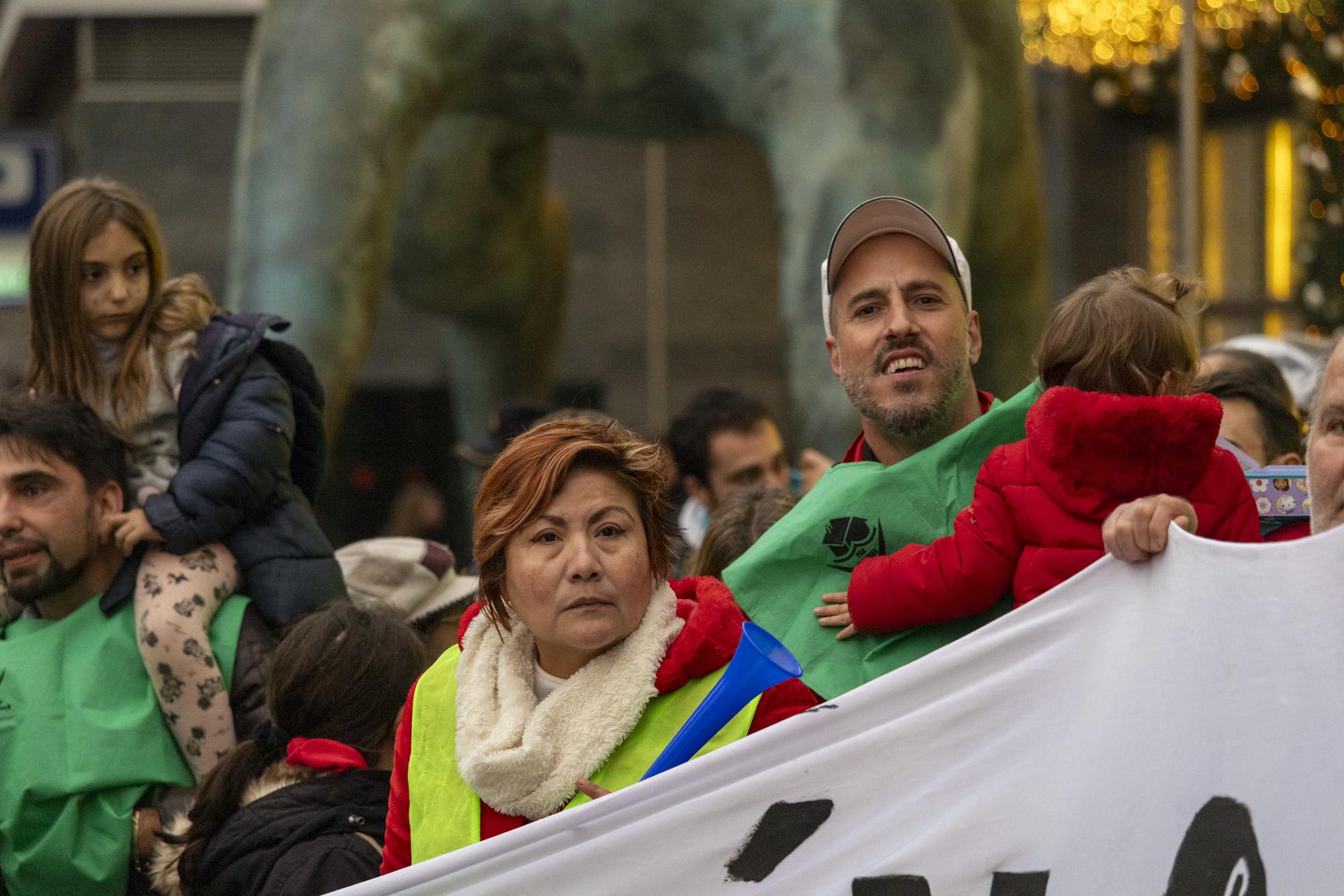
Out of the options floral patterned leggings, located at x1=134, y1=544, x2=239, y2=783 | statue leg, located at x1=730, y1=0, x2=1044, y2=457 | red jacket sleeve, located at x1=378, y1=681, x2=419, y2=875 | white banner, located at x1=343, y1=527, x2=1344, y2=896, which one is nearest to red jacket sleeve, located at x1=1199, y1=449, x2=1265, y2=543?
white banner, located at x1=343, y1=527, x2=1344, y2=896

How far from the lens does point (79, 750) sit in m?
3.57

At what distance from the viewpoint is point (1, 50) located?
1227 cm

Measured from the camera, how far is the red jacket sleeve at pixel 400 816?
2812mm

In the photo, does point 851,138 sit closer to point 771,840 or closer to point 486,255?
point 486,255

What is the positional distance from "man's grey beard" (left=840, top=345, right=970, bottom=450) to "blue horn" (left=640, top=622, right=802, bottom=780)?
24.1 inches

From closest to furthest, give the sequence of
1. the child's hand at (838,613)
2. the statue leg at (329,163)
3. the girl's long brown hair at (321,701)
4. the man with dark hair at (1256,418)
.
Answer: the child's hand at (838,613)
the girl's long brown hair at (321,701)
the man with dark hair at (1256,418)
the statue leg at (329,163)

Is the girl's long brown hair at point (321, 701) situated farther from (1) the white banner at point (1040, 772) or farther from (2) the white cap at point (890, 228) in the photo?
(2) the white cap at point (890, 228)

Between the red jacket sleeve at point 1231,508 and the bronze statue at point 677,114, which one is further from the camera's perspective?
the bronze statue at point 677,114

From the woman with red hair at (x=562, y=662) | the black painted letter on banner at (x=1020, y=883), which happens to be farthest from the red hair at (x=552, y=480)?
the black painted letter on banner at (x=1020, y=883)

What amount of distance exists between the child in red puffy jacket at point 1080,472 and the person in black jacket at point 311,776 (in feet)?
2.70

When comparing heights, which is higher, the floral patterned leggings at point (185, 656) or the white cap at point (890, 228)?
the white cap at point (890, 228)

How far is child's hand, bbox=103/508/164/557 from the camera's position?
12.0 ft

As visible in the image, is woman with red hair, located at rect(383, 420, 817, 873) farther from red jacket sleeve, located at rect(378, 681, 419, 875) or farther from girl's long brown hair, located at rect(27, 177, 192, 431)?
girl's long brown hair, located at rect(27, 177, 192, 431)

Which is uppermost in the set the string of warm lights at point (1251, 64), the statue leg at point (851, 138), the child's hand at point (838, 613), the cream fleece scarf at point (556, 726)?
the string of warm lights at point (1251, 64)
